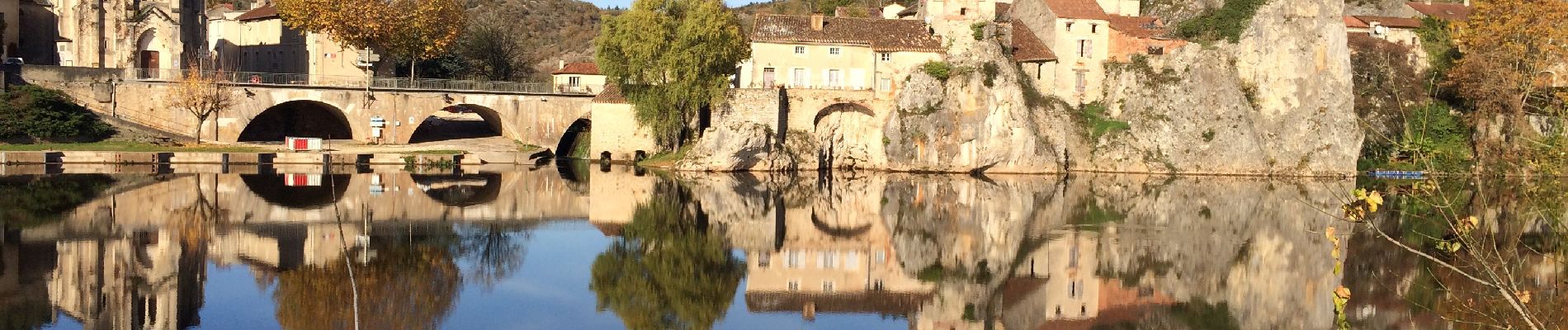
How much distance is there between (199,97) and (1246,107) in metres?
45.9

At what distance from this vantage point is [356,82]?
211ft

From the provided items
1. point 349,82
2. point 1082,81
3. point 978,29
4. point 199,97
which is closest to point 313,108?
point 349,82

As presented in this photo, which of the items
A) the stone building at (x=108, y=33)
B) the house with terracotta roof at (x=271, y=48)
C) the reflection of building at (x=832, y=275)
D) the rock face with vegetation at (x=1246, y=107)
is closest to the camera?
the reflection of building at (x=832, y=275)

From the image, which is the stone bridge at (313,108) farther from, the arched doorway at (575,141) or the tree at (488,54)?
the tree at (488,54)

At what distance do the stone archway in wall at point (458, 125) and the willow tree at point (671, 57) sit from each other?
828cm

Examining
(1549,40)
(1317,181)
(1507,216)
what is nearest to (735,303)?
(1507,216)

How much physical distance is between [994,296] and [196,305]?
14.6 metres

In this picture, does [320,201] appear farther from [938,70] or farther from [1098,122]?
[1098,122]

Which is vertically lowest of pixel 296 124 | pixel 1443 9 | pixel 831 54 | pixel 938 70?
pixel 296 124

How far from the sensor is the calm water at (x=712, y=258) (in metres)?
23.2

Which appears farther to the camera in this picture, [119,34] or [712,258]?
[119,34]

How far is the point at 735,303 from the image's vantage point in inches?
1017

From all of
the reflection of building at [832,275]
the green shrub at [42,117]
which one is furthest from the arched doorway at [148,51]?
the reflection of building at [832,275]

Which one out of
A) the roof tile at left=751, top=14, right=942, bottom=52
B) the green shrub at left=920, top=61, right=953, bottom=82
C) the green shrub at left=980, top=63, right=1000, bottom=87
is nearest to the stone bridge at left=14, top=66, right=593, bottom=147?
the roof tile at left=751, top=14, right=942, bottom=52
